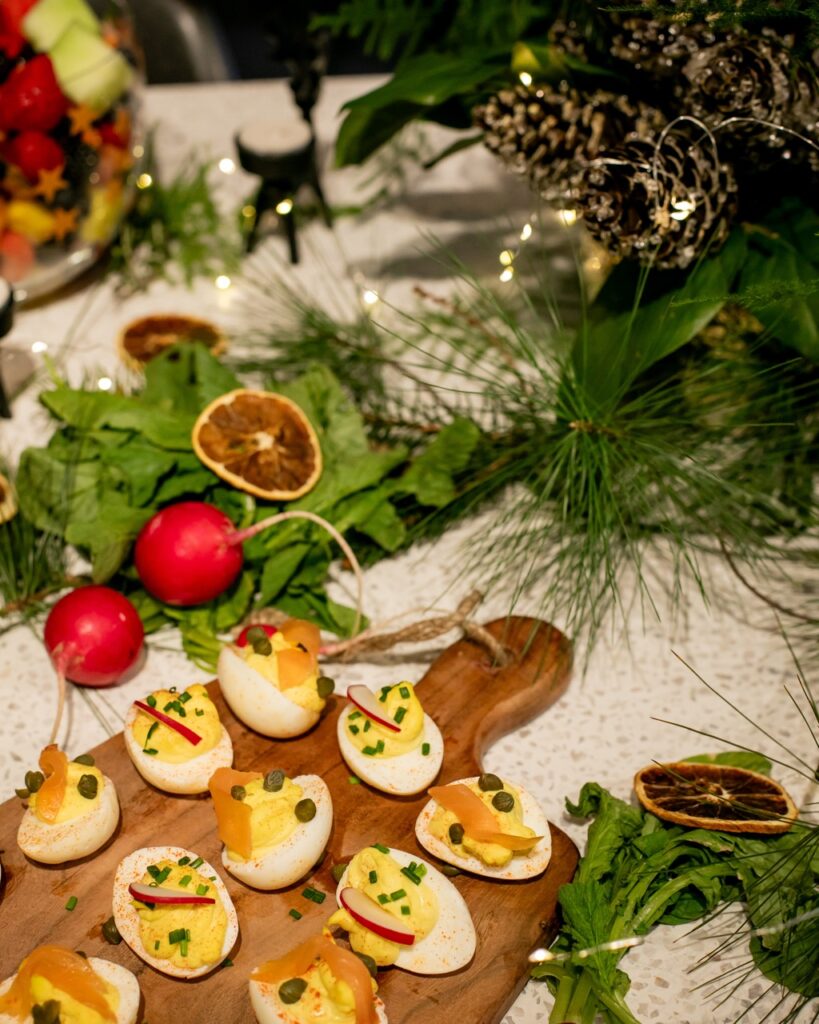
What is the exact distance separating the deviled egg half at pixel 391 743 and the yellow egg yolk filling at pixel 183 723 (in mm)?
107

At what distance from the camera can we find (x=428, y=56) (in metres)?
1.18

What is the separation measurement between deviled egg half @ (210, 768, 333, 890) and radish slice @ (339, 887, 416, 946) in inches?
2.1

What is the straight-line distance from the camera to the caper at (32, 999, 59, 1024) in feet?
2.03

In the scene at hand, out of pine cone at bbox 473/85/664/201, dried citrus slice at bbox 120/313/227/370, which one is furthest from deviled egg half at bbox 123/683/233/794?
pine cone at bbox 473/85/664/201

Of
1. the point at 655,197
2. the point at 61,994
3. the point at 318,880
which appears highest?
the point at 655,197

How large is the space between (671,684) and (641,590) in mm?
110

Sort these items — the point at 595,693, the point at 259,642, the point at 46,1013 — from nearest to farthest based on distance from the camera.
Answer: the point at 46,1013 → the point at 259,642 → the point at 595,693

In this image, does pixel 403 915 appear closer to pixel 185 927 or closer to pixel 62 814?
pixel 185 927

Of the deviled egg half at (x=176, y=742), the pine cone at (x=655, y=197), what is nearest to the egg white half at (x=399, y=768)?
the deviled egg half at (x=176, y=742)

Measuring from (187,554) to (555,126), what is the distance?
572 millimetres

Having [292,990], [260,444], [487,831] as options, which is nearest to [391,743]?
[487,831]

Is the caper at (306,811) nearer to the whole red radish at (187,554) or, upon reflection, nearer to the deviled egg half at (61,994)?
the deviled egg half at (61,994)

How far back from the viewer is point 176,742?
803mm

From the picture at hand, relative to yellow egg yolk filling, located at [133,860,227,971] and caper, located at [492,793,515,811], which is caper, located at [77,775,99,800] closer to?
yellow egg yolk filling, located at [133,860,227,971]
